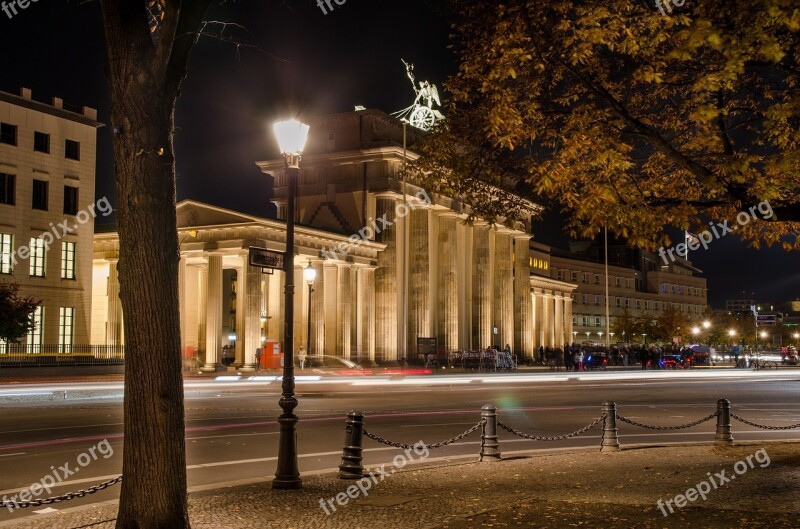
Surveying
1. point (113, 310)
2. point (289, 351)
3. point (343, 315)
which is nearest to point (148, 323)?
point (289, 351)

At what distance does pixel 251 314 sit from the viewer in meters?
53.0

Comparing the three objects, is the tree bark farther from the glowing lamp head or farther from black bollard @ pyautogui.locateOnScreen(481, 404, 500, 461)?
black bollard @ pyautogui.locateOnScreen(481, 404, 500, 461)

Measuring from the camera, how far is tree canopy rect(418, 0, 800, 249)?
43.4ft

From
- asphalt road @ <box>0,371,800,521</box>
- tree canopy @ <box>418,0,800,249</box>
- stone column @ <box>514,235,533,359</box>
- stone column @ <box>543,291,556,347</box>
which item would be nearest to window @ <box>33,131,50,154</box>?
asphalt road @ <box>0,371,800,521</box>

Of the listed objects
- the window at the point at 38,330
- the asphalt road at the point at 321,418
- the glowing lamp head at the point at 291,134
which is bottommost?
the asphalt road at the point at 321,418

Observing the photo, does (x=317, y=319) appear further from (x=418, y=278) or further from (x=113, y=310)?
(x=113, y=310)

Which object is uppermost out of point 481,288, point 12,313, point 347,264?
point 347,264

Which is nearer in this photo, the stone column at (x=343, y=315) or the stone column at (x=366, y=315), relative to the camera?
the stone column at (x=343, y=315)

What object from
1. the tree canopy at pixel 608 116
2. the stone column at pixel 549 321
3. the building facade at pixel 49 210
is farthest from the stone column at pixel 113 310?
the stone column at pixel 549 321

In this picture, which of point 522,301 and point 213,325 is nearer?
point 213,325

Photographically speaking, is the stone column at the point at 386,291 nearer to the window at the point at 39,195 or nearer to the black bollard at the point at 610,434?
the window at the point at 39,195

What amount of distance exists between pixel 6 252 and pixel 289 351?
134 ft

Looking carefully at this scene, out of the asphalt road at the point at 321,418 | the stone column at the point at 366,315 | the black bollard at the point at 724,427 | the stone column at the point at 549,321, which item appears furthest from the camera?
the stone column at the point at 549,321

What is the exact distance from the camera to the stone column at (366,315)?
63.4 meters
